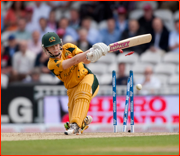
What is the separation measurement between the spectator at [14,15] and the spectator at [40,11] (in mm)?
434

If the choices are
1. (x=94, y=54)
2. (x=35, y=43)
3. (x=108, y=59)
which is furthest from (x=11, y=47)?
(x=94, y=54)

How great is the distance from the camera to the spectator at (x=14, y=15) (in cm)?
1191

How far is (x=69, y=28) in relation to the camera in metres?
11.4

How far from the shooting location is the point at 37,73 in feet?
32.1

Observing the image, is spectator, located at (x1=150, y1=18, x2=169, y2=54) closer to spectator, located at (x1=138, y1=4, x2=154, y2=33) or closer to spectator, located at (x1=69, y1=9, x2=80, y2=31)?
spectator, located at (x1=138, y1=4, x2=154, y2=33)

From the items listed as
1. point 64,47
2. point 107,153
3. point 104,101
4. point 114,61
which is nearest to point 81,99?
point 64,47

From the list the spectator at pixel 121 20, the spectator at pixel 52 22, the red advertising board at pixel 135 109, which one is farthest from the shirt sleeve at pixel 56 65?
the spectator at pixel 52 22

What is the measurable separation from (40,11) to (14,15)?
0.84 meters

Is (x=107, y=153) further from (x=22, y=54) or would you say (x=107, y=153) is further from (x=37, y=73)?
(x=22, y=54)

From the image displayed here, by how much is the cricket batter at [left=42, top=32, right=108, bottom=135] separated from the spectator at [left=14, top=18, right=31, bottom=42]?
18.9ft

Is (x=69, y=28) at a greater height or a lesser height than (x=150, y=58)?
greater

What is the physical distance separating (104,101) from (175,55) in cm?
298

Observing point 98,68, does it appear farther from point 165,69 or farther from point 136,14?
point 136,14

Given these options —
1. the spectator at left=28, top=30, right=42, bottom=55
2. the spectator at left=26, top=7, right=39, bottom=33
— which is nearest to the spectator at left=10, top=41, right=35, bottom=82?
the spectator at left=28, top=30, right=42, bottom=55
